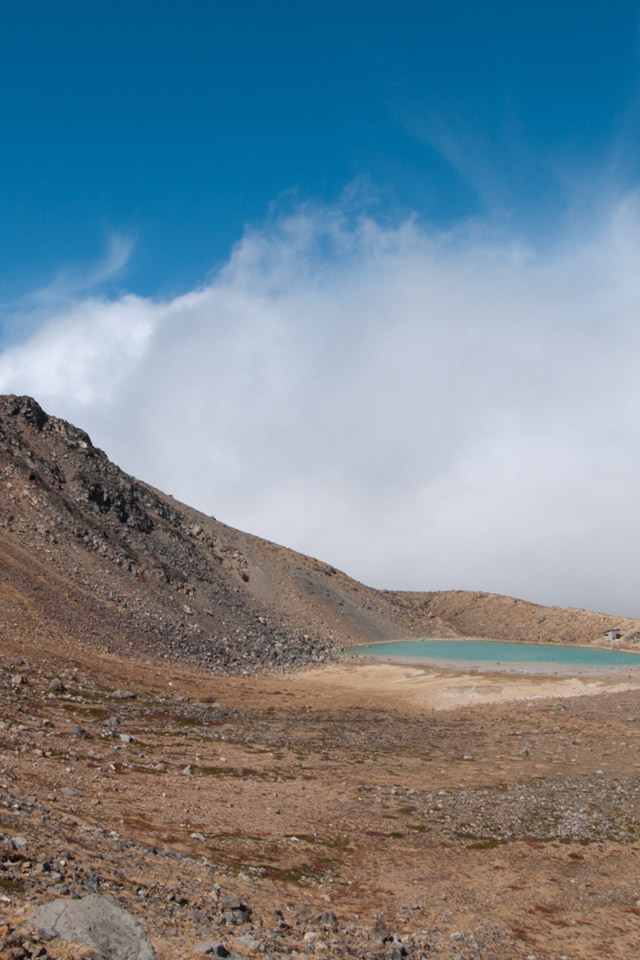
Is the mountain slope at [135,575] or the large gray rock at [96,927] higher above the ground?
the mountain slope at [135,575]

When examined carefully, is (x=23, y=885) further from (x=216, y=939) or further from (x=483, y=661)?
(x=483, y=661)

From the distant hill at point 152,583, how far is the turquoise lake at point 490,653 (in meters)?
6.81

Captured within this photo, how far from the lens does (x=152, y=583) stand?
69.6m

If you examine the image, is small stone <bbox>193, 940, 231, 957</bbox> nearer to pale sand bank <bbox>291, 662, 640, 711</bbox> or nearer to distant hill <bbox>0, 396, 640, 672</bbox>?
pale sand bank <bbox>291, 662, 640, 711</bbox>

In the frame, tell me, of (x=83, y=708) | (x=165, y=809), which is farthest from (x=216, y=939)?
(x=83, y=708)

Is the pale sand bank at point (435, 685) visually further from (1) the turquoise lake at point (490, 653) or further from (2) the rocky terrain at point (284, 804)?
(1) the turquoise lake at point (490, 653)

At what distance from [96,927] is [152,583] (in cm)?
6303

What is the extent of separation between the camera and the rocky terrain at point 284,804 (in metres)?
11.2

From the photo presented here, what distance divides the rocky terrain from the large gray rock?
0.13m

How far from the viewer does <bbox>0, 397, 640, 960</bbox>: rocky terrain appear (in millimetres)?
11195

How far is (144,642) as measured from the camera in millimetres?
50844

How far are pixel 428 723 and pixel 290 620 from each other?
5967 centimetres

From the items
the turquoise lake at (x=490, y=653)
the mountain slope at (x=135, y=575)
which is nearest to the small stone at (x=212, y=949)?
the mountain slope at (x=135, y=575)

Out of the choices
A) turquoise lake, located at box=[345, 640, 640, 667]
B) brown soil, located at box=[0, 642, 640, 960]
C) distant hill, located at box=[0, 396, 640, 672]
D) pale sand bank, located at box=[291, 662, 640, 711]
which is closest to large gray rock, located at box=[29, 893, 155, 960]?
brown soil, located at box=[0, 642, 640, 960]
